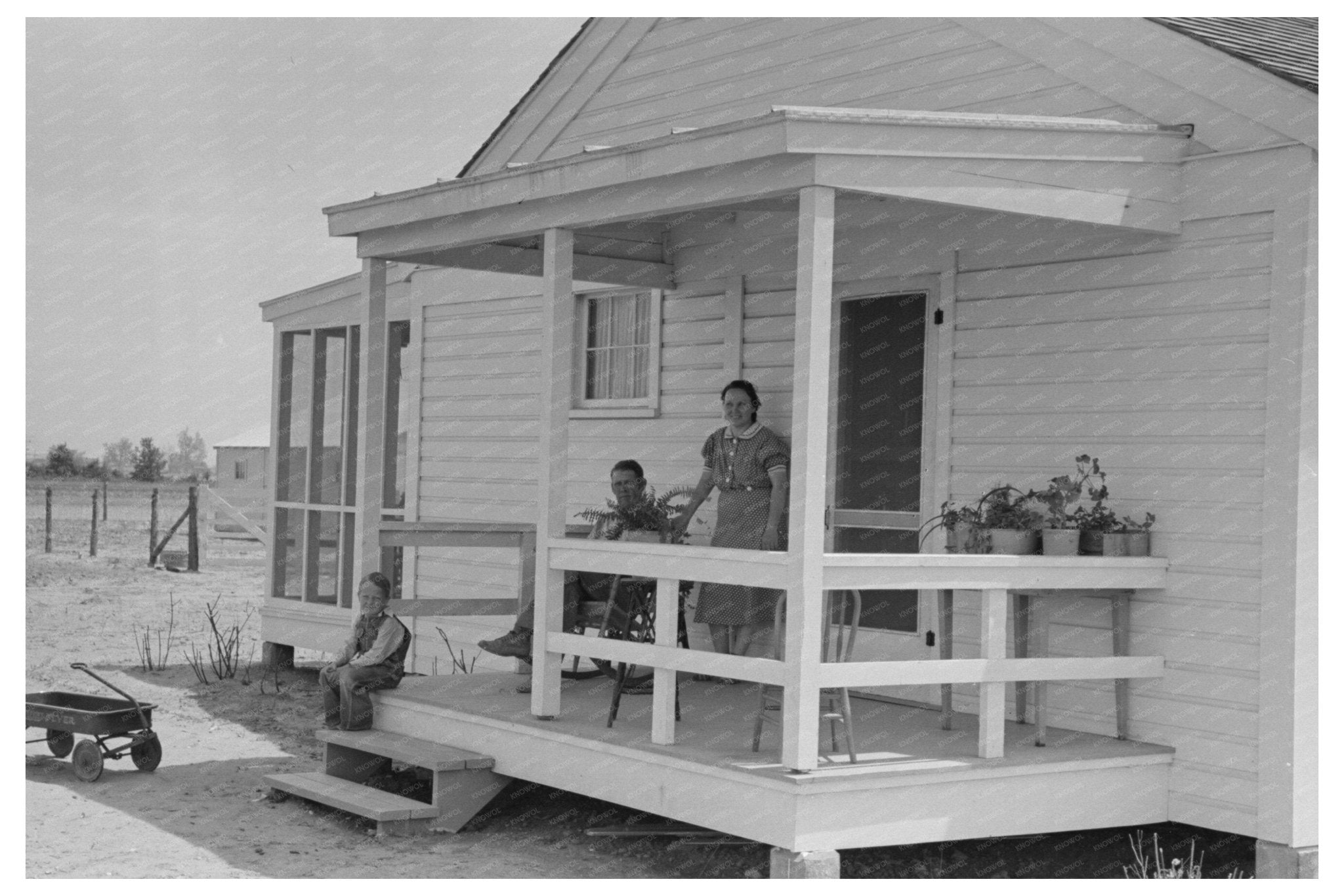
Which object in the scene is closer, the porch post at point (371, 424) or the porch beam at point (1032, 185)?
the porch beam at point (1032, 185)

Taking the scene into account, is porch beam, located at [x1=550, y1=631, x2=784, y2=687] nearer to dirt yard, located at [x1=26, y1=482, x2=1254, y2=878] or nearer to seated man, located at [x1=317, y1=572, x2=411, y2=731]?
dirt yard, located at [x1=26, y1=482, x2=1254, y2=878]

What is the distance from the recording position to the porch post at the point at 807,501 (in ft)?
20.0

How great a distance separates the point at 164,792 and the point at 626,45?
5660mm

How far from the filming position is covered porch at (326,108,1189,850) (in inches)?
243

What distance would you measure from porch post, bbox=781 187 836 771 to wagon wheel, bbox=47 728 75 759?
5.53 meters

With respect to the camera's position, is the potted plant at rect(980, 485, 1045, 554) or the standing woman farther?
the standing woman

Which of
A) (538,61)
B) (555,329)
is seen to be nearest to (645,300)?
(555,329)

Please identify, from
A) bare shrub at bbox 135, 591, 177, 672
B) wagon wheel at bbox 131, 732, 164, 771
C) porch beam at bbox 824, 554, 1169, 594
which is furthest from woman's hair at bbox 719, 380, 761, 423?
bare shrub at bbox 135, 591, 177, 672

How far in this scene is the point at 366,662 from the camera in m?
8.66

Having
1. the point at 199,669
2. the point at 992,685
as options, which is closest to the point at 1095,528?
the point at 992,685

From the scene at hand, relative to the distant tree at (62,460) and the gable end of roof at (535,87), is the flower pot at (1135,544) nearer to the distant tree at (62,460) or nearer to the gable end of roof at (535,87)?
the gable end of roof at (535,87)

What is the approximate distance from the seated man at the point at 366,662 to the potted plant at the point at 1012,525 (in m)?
3.40

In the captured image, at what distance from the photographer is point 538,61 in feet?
90.5

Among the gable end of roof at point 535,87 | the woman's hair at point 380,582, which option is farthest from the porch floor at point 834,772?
the gable end of roof at point 535,87
